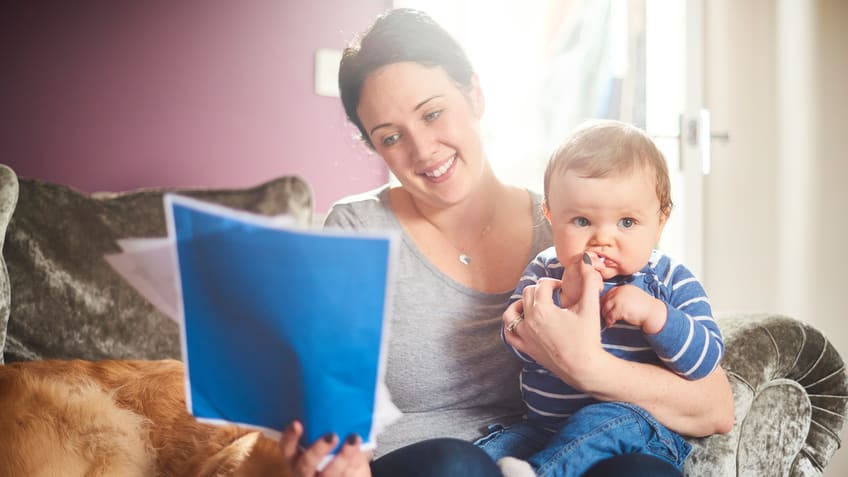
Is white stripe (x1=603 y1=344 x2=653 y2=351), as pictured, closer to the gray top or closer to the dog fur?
the gray top

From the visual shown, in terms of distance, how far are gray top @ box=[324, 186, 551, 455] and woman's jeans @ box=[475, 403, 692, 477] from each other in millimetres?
213

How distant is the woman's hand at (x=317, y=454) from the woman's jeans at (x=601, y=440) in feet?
0.94

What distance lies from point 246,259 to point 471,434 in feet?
2.03

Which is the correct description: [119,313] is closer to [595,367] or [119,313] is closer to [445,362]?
[445,362]

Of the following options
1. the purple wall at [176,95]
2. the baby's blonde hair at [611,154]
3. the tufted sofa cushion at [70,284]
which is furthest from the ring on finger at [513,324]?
the purple wall at [176,95]

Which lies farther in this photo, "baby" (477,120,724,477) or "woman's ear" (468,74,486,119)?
"woman's ear" (468,74,486,119)

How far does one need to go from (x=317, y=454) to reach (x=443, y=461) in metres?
0.20

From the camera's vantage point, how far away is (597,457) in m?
0.86

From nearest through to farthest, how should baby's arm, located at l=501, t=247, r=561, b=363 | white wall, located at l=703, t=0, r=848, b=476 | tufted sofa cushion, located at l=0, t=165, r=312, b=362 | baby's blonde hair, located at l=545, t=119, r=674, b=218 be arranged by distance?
baby's blonde hair, located at l=545, t=119, r=674, b=218 → baby's arm, located at l=501, t=247, r=561, b=363 → tufted sofa cushion, located at l=0, t=165, r=312, b=362 → white wall, located at l=703, t=0, r=848, b=476

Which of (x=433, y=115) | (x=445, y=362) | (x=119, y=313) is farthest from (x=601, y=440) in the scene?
(x=119, y=313)

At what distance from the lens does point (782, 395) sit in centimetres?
114

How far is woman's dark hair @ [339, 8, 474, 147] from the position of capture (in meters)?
1.09

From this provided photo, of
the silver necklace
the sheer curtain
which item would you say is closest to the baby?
the silver necklace

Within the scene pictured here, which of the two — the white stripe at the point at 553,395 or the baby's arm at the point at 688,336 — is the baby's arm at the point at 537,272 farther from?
the baby's arm at the point at 688,336
